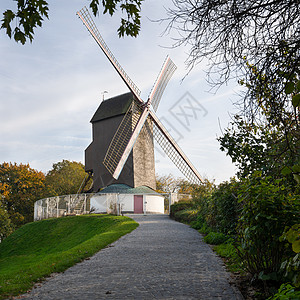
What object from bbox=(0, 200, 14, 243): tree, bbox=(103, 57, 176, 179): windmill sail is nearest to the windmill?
bbox=(103, 57, 176, 179): windmill sail

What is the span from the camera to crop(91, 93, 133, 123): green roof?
30797mm

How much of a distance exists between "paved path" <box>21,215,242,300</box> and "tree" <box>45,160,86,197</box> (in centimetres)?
3647

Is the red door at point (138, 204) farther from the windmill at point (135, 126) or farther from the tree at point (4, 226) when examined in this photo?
the tree at point (4, 226)

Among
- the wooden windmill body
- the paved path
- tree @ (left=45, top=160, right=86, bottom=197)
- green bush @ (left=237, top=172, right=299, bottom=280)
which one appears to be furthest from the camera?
tree @ (left=45, top=160, right=86, bottom=197)

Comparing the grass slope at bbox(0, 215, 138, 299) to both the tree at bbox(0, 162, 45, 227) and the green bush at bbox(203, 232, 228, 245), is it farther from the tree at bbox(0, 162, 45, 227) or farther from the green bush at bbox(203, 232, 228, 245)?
the tree at bbox(0, 162, 45, 227)

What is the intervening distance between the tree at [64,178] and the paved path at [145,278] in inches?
1436

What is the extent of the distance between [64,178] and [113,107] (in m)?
19.6

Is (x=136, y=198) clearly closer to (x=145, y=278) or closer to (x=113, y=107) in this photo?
(x=113, y=107)

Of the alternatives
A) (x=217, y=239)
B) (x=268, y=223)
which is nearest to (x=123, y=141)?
(x=217, y=239)

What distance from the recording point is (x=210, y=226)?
532 inches

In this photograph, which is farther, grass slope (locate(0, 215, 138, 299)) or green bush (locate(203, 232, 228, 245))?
grass slope (locate(0, 215, 138, 299))

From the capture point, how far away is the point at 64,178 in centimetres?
4762

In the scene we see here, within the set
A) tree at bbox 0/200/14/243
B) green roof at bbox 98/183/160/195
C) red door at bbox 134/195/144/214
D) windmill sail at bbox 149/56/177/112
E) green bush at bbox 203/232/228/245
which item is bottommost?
tree at bbox 0/200/14/243

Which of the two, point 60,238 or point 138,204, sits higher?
point 138,204
